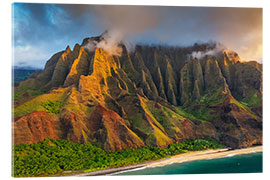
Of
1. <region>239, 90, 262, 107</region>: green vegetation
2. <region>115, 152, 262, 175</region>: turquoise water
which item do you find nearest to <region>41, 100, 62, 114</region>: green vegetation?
<region>115, 152, 262, 175</region>: turquoise water

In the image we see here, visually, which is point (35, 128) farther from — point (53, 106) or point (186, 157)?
point (186, 157)

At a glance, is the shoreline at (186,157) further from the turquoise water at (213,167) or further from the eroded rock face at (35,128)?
the eroded rock face at (35,128)

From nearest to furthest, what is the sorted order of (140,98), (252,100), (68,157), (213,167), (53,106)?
(68,157) → (213,167) → (53,106) → (140,98) → (252,100)

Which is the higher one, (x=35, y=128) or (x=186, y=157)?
(x=35, y=128)

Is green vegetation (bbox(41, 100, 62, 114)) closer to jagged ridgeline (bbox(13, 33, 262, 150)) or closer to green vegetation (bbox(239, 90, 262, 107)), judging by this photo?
jagged ridgeline (bbox(13, 33, 262, 150))

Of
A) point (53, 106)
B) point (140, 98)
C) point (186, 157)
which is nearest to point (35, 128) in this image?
point (53, 106)
